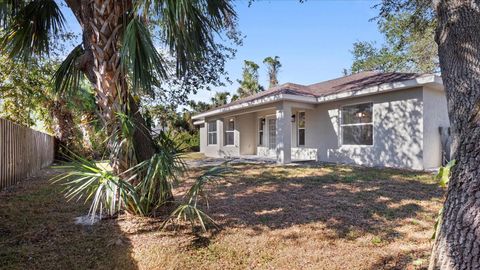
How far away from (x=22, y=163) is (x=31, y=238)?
6.02 m

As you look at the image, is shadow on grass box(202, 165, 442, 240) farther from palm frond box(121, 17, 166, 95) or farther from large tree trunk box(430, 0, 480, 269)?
palm frond box(121, 17, 166, 95)

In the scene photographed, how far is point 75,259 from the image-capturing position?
3523 mm

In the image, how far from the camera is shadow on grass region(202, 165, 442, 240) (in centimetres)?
464

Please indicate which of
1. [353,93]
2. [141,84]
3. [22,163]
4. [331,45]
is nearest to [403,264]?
[141,84]

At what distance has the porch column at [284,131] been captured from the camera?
1205 cm

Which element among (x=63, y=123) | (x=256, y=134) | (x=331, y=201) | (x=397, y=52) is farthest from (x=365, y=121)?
(x=63, y=123)

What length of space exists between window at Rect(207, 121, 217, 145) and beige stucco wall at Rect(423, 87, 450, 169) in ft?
41.3

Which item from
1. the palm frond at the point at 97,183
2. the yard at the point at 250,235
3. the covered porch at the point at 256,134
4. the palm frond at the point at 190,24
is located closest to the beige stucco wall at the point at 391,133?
the covered porch at the point at 256,134

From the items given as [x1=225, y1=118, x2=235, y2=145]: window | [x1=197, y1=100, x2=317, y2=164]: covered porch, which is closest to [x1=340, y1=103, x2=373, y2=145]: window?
[x1=197, y1=100, x2=317, y2=164]: covered porch

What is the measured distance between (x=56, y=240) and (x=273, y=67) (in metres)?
33.8

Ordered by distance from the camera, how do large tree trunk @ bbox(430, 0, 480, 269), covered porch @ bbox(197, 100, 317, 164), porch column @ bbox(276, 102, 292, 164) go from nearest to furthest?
large tree trunk @ bbox(430, 0, 480, 269)
porch column @ bbox(276, 102, 292, 164)
covered porch @ bbox(197, 100, 317, 164)

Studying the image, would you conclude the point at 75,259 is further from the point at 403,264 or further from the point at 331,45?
the point at 331,45

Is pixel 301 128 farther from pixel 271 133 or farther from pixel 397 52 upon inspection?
pixel 397 52

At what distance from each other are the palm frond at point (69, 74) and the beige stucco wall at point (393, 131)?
876cm
